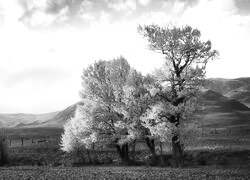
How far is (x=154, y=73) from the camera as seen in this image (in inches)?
1698

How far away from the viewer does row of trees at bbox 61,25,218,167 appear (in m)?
40.9

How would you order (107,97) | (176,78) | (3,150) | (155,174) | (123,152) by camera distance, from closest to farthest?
(155,174) → (176,78) → (107,97) → (123,152) → (3,150)

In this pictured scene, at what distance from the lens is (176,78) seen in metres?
41.3

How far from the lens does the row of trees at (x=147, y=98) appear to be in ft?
134

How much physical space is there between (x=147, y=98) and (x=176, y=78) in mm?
6191

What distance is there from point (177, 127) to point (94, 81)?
19431 mm

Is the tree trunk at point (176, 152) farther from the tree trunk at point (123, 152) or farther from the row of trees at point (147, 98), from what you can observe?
the tree trunk at point (123, 152)

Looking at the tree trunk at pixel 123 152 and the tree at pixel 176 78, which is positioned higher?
the tree at pixel 176 78

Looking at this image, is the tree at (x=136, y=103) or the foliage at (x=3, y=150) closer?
the tree at (x=136, y=103)

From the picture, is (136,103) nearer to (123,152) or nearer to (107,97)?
(107,97)

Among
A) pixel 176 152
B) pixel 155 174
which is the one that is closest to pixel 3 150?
pixel 176 152

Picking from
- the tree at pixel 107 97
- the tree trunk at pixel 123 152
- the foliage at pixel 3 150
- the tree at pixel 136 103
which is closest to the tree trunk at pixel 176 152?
the tree at pixel 136 103

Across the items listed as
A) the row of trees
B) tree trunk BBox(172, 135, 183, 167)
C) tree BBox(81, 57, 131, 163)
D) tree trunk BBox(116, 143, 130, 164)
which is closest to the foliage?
the row of trees

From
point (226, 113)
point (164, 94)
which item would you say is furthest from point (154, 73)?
point (226, 113)
